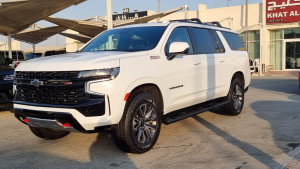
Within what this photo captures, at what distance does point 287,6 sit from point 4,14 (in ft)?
68.2

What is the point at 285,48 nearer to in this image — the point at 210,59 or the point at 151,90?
the point at 210,59

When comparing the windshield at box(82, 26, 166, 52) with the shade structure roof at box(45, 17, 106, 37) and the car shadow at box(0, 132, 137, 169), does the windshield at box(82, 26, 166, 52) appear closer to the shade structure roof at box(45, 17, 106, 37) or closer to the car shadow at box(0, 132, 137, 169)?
the car shadow at box(0, 132, 137, 169)

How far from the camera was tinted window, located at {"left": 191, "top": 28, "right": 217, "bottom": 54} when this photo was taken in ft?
20.1

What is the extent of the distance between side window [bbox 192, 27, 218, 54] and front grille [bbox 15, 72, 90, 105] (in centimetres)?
267

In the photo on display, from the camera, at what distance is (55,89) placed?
4301 mm

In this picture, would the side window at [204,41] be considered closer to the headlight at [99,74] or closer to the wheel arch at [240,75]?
the wheel arch at [240,75]

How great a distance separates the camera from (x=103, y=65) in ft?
13.8

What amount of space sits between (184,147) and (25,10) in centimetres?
1082

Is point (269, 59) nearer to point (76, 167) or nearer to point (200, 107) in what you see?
point (200, 107)

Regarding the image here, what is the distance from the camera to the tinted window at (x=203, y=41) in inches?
241

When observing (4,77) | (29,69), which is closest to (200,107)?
(29,69)

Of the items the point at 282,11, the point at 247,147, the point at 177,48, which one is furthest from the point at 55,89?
the point at 282,11

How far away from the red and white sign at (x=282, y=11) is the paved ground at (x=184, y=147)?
67.9ft

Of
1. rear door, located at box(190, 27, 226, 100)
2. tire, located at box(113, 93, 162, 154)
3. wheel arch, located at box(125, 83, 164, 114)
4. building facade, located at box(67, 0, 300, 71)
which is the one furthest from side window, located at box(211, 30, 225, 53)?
building facade, located at box(67, 0, 300, 71)
